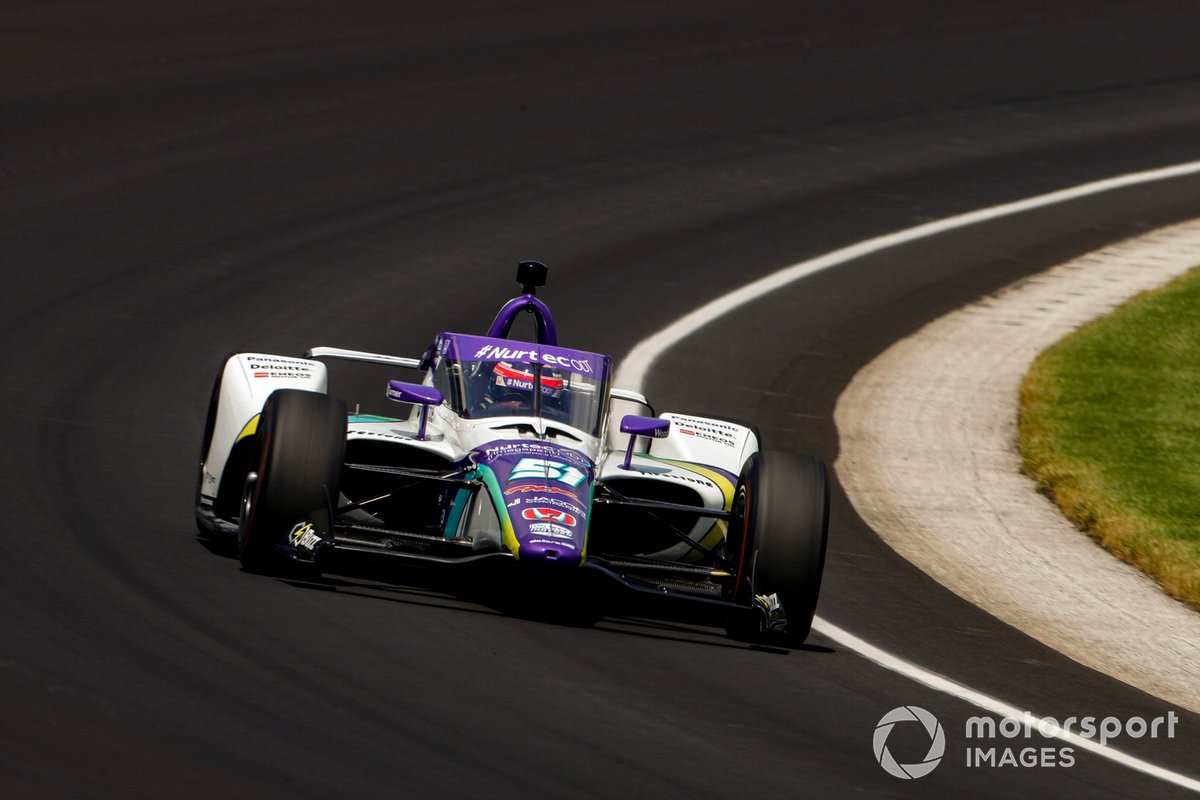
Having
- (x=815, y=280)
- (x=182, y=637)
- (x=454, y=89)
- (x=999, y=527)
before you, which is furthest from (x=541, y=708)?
(x=454, y=89)

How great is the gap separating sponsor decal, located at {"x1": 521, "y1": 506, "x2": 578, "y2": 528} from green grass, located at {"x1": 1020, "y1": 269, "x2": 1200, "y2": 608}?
4533 mm

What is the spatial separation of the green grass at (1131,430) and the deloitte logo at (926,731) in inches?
133

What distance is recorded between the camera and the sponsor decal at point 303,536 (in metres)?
9.02

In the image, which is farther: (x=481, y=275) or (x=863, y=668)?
(x=481, y=275)

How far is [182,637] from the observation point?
833 cm

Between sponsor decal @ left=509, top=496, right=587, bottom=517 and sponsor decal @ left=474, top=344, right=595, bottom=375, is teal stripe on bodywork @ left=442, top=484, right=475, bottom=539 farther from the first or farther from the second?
sponsor decal @ left=474, top=344, right=595, bottom=375

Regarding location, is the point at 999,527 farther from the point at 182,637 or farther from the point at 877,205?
the point at 877,205

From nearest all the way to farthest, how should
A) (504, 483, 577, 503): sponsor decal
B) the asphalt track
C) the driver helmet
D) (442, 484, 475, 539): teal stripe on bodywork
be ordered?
the asphalt track
(504, 483, 577, 503): sponsor decal
(442, 484, 475, 539): teal stripe on bodywork
the driver helmet

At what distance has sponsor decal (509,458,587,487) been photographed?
9.30m

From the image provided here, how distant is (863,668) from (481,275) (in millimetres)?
9059

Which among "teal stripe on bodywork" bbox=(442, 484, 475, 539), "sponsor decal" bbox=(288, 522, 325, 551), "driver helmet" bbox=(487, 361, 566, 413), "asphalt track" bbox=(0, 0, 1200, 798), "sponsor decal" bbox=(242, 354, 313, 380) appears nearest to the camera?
"asphalt track" bbox=(0, 0, 1200, 798)

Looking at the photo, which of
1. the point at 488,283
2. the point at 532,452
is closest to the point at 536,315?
the point at 532,452

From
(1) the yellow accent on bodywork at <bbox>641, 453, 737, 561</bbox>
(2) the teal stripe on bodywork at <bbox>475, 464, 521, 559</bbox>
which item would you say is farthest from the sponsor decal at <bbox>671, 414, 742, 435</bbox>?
(2) the teal stripe on bodywork at <bbox>475, 464, 521, 559</bbox>

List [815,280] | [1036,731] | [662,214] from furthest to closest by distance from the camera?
1. [662,214]
2. [815,280]
3. [1036,731]
